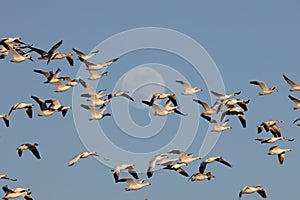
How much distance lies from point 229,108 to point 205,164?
10.8ft

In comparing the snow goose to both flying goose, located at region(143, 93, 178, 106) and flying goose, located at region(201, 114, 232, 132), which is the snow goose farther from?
flying goose, located at region(201, 114, 232, 132)

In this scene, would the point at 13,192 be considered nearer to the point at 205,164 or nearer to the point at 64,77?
the point at 64,77

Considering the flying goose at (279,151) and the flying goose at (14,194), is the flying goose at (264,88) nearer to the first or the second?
the flying goose at (279,151)

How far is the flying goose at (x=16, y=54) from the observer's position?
51875mm

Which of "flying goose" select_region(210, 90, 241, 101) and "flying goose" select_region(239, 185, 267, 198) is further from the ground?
"flying goose" select_region(210, 90, 241, 101)

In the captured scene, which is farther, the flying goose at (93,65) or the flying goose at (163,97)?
the flying goose at (163,97)

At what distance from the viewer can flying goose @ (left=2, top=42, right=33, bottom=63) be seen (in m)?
51.9

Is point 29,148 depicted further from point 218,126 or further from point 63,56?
point 218,126

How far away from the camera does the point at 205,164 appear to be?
173 feet

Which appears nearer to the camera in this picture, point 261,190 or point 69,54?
point 261,190

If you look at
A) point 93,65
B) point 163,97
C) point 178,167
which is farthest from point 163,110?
point 93,65

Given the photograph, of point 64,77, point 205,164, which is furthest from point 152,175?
point 64,77

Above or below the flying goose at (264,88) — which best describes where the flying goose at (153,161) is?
below

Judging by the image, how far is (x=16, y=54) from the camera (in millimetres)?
52188
